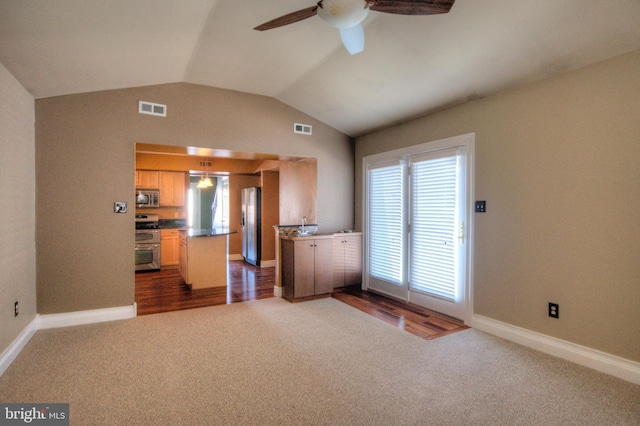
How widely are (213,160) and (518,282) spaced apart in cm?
649

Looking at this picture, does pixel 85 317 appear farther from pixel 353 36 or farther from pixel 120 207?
pixel 353 36

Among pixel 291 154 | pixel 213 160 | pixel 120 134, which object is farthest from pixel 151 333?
pixel 213 160

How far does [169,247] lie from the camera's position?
22.7 ft

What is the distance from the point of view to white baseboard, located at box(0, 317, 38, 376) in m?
2.54

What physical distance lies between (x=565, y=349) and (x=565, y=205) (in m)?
1.28

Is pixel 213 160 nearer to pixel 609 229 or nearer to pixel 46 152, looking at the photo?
pixel 46 152

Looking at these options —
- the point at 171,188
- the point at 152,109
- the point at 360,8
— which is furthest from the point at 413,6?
the point at 171,188

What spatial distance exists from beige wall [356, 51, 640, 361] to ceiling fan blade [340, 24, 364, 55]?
1.83m

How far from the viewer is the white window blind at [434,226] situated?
3.75 meters

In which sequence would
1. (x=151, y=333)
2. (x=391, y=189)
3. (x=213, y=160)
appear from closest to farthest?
(x=151, y=333), (x=391, y=189), (x=213, y=160)

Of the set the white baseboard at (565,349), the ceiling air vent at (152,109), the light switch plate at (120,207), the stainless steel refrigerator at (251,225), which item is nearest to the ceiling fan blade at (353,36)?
the ceiling air vent at (152,109)

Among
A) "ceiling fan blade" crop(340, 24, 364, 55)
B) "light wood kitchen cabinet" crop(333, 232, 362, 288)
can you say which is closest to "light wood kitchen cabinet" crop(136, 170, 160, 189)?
"light wood kitchen cabinet" crop(333, 232, 362, 288)

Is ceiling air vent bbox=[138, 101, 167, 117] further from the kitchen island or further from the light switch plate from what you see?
the kitchen island

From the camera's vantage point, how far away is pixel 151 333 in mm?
3334
